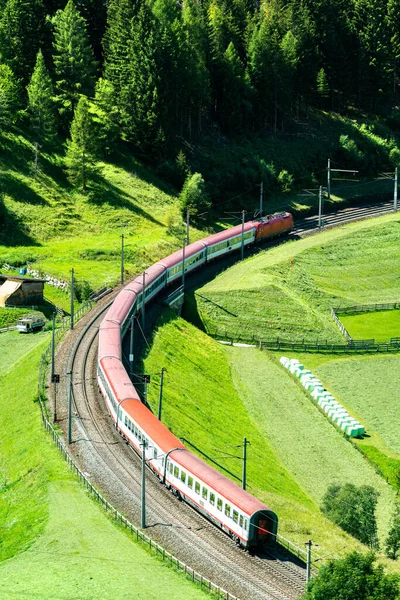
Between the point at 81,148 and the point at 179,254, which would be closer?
the point at 179,254

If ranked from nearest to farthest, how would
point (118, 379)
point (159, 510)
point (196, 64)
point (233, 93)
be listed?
point (159, 510)
point (118, 379)
point (196, 64)
point (233, 93)

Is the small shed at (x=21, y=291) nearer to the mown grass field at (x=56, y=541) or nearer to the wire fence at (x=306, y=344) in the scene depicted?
the wire fence at (x=306, y=344)

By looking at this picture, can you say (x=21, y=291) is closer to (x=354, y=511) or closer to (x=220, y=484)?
(x=354, y=511)

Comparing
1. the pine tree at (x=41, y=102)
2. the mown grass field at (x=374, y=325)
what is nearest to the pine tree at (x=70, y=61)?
the pine tree at (x=41, y=102)

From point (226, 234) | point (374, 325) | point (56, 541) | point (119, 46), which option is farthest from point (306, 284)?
point (56, 541)

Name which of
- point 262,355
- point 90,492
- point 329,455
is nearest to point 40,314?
point 262,355

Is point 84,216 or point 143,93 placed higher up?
point 143,93

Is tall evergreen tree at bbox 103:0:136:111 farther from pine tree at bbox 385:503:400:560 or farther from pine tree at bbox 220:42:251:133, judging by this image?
pine tree at bbox 385:503:400:560

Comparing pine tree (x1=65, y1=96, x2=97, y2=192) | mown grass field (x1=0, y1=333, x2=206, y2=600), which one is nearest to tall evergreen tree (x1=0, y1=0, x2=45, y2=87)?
pine tree (x1=65, y1=96, x2=97, y2=192)
